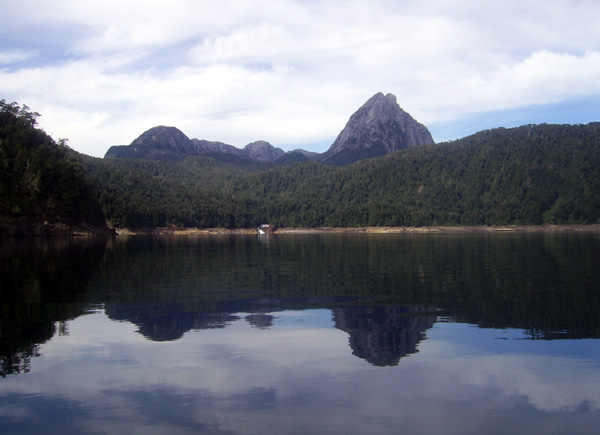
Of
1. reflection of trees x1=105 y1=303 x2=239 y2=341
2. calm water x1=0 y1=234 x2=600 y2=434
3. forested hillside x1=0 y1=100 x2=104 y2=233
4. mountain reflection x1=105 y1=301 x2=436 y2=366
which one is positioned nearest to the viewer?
calm water x1=0 y1=234 x2=600 y2=434

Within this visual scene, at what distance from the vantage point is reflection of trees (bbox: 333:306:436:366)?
16188 millimetres

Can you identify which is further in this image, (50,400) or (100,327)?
(100,327)

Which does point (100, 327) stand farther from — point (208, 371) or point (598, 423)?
point (598, 423)

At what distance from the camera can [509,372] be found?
14.2 m

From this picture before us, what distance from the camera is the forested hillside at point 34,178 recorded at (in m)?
117

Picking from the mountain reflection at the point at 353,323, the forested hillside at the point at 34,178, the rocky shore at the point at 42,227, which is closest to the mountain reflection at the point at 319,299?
the mountain reflection at the point at 353,323

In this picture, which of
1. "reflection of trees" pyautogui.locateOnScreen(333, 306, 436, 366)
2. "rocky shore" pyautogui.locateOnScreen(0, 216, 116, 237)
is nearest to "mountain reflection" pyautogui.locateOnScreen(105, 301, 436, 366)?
"reflection of trees" pyautogui.locateOnScreen(333, 306, 436, 366)

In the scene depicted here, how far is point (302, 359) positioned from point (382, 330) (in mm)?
4655

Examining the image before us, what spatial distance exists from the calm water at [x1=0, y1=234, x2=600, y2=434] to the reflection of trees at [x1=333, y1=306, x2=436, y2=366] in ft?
0.30

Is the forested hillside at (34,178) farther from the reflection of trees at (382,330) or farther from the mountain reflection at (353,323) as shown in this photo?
the reflection of trees at (382,330)

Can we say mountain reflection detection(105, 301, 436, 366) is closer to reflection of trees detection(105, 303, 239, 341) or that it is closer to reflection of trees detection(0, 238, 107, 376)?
reflection of trees detection(105, 303, 239, 341)

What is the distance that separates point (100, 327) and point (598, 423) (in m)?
17.2

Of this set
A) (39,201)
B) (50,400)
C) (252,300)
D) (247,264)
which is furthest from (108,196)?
(50,400)

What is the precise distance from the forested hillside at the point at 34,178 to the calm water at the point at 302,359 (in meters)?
101
